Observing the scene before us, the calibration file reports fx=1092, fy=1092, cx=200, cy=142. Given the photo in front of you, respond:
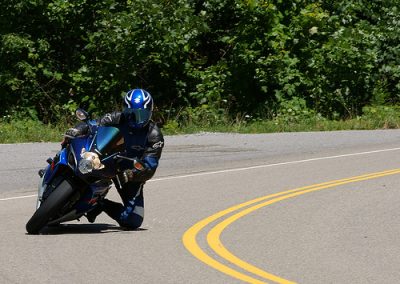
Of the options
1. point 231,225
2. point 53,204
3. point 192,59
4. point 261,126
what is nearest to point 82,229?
point 53,204

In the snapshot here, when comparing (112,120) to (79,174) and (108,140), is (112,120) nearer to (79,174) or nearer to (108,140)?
(108,140)

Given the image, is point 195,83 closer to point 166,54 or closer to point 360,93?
point 166,54

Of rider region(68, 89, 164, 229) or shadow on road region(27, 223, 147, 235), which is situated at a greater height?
rider region(68, 89, 164, 229)

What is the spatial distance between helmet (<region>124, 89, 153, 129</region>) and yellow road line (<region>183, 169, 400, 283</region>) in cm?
123

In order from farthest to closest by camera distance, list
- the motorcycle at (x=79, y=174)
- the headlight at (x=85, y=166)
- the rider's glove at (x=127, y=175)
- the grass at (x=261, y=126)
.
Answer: the grass at (x=261, y=126) < the rider's glove at (x=127, y=175) < the motorcycle at (x=79, y=174) < the headlight at (x=85, y=166)

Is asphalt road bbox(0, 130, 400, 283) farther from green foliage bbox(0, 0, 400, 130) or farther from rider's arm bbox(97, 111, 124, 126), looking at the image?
green foliage bbox(0, 0, 400, 130)

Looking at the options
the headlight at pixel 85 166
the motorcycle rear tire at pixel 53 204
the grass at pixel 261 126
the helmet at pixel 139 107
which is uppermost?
the helmet at pixel 139 107

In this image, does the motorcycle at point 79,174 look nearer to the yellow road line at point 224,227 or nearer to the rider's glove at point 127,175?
the rider's glove at point 127,175

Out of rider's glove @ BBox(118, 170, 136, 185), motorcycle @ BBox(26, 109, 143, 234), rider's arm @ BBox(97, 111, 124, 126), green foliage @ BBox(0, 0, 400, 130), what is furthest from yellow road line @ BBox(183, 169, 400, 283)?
green foliage @ BBox(0, 0, 400, 130)

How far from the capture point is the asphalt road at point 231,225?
8789 millimetres

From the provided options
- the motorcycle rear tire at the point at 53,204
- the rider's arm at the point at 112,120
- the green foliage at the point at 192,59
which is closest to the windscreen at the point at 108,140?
the rider's arm at the point at 112,120

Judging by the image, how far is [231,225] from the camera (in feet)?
38.8

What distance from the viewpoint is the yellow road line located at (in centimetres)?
874

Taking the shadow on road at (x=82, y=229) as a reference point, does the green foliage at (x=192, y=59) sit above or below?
below
